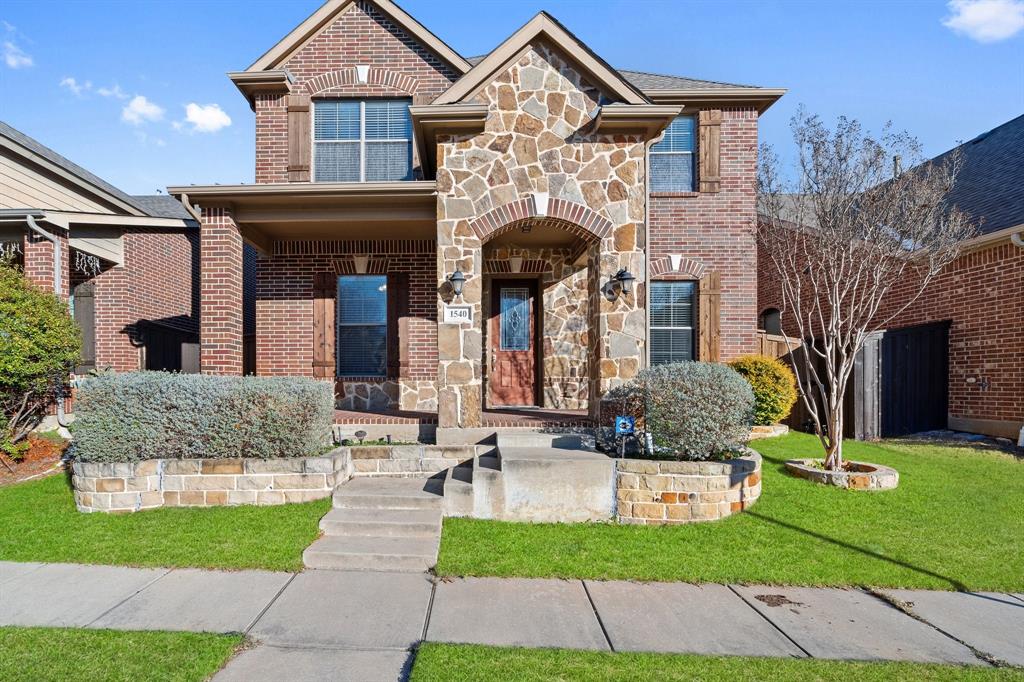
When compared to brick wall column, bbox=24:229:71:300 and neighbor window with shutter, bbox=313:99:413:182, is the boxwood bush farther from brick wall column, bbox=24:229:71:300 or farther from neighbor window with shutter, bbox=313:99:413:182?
neighbor window with shutter, bbox=313:99:413:182

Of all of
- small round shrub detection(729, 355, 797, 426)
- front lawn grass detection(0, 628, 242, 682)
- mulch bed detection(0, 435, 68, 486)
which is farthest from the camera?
small round shrub detection(729, 355, 797, 426)

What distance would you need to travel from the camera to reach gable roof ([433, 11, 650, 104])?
6844 millimetres

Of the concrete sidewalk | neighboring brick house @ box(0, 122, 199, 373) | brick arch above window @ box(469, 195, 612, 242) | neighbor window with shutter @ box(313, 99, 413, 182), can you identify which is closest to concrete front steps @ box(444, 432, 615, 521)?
the concrete sidewalk

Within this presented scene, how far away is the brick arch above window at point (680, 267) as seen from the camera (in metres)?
9.86

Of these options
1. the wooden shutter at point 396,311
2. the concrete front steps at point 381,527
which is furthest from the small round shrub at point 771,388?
the wooden shutter at point 396,311

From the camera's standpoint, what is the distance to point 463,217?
6875 millimetres

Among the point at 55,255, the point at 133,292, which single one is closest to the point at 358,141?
the point at 55,255

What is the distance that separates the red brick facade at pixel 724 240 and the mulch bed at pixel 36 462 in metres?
10.0

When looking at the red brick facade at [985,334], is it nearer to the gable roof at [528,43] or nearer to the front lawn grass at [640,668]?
the gable roof at [528,43]

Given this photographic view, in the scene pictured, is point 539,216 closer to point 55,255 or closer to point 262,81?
point 262,81

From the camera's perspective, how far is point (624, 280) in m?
6.75

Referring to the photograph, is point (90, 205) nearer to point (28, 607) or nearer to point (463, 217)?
point (463, 217)

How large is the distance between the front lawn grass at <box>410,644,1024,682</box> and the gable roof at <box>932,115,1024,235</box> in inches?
356

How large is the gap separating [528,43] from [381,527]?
249 inches
